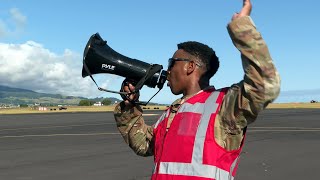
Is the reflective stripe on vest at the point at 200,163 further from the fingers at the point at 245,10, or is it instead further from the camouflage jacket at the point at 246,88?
the fingers at the point at 245,10

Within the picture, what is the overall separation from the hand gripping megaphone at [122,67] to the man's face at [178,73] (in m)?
0.16

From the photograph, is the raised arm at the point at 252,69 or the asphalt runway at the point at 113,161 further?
the asphalt runway at the point at 113,161

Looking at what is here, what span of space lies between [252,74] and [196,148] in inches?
19.7

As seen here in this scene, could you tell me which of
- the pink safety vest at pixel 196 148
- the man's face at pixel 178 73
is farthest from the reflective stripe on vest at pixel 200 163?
the man's face at pixel 178 73

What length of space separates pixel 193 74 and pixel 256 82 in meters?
0.55

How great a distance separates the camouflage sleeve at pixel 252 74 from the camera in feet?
6.89

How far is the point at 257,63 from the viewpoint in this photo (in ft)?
6.88

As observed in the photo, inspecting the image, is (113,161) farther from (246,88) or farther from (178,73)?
(246,88)

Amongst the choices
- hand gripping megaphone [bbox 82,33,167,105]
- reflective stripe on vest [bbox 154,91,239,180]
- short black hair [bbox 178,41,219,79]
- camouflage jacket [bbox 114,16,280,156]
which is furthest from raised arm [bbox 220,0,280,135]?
hand gripping megaphone [bbox 82,33,167,105]

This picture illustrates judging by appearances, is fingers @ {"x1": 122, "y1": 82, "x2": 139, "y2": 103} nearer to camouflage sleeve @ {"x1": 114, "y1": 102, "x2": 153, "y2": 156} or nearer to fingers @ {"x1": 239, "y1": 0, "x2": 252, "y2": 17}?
camouflage sleeve @ {"x1": 114, "y1": 102, "x2": 153, "y2": 156}

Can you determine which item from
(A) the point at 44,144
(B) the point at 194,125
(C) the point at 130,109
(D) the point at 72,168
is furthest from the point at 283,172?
(A) the point at 44,144

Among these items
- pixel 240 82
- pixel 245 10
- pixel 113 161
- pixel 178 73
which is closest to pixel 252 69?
pixel 240 82

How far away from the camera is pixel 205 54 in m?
2.58

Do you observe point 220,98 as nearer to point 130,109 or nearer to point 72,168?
point 130,109
